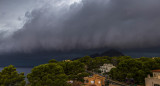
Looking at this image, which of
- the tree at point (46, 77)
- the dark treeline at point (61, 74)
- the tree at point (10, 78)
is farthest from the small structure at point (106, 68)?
the tree at point (10, 78)

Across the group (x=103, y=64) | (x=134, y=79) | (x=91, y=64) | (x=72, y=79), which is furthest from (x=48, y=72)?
(x=103, y=64)

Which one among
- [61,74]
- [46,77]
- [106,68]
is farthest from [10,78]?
[106,68]

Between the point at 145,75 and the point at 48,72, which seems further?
the point at 145,75

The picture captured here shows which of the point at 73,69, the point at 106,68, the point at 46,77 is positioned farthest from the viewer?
the point at 106,68

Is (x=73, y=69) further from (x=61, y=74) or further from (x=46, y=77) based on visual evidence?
(x=46, y=77)

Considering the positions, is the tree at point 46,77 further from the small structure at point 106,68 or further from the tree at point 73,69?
the small structure at point 106,68

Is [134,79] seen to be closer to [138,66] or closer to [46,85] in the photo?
[138,66]
